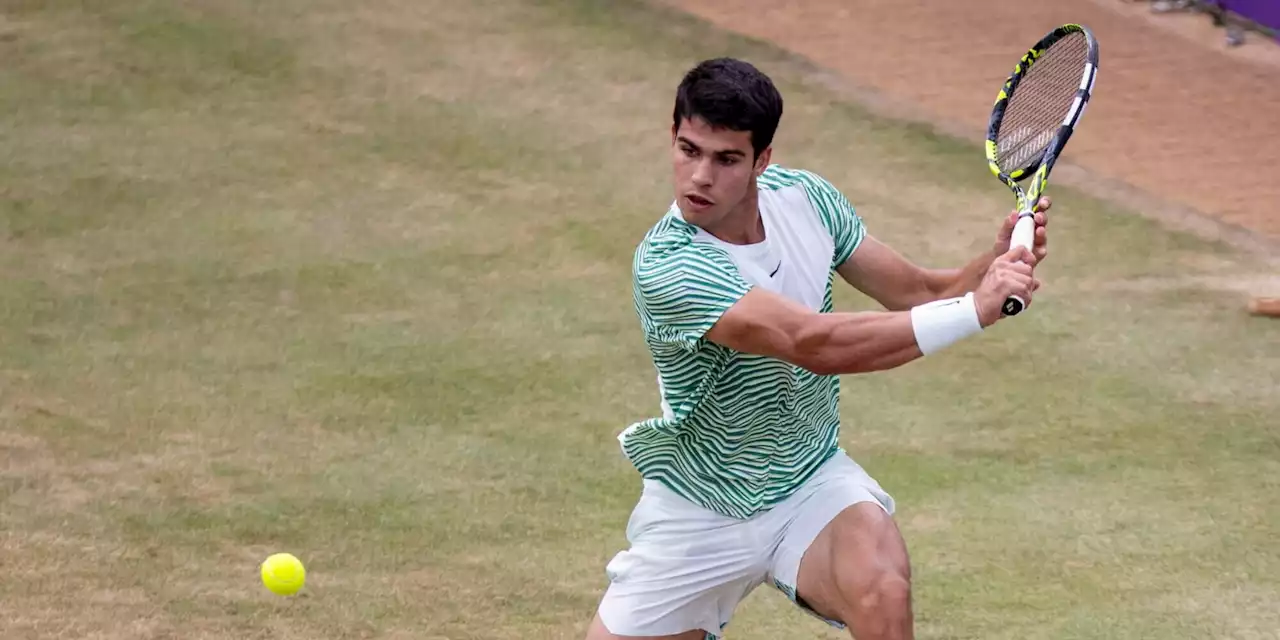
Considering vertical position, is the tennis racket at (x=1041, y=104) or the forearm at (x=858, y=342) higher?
the tennis racket at (x=1041, y=104)

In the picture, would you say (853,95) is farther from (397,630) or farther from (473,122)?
(397,630)

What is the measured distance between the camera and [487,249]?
9.27 meters

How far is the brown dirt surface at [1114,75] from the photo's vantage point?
10523 millimetres

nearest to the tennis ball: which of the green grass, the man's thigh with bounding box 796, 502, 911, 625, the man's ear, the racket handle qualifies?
the green grass

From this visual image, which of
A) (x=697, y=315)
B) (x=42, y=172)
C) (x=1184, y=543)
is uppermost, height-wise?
(x=697, y=315)

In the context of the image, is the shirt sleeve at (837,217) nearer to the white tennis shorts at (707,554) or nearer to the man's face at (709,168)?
the man's face at (709,168)

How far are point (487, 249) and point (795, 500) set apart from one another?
15.8ft

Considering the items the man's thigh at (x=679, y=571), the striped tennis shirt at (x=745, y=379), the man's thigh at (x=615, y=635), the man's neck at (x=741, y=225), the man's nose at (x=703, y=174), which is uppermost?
the man's nose at (x=703, y=174)

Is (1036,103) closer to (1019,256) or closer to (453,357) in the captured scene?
(1019,256)

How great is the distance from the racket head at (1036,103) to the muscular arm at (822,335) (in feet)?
3.42

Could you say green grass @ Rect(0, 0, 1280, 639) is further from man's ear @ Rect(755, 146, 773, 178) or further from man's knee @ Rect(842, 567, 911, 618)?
man's ear @ Rect(755, 146, 773, 178)

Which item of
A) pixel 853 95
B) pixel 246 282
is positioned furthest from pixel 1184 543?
pixel 853 95

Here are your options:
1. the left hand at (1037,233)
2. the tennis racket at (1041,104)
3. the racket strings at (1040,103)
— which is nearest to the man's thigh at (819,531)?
the left hand at (1037,233)

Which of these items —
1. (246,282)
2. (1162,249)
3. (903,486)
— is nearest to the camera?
(903,486)
